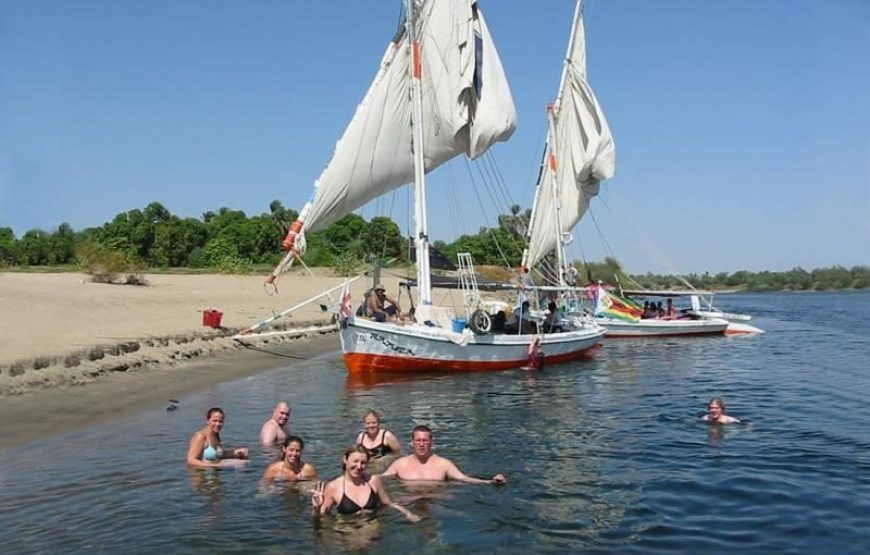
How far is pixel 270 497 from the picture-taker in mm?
11180

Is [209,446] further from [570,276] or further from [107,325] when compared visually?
[570,276]

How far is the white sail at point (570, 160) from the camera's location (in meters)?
37.5

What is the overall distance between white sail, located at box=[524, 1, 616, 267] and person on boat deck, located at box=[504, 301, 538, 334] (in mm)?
9879

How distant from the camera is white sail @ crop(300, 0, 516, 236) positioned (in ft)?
78.5

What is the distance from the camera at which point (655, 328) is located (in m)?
40.8

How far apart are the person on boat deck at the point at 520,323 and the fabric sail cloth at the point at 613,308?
1290 cm

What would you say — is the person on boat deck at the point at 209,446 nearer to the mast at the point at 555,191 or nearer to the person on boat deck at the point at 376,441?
the person on boat deck at the point at 376,441

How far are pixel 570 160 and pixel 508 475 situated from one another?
92.3 feet

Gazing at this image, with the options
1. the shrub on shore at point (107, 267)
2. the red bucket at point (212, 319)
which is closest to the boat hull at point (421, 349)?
the red bucket at point (212, 319)

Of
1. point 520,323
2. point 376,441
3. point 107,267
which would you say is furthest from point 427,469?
point 107,267

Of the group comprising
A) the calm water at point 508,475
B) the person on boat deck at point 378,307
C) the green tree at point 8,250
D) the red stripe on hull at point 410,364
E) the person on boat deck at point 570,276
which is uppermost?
the green tree at point 8,250

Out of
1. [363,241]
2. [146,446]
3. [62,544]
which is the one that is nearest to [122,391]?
[146,446]

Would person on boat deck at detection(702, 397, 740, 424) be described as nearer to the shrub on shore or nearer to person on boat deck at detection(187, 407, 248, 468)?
person on boat deck at detection(187, 407, 248, 468)

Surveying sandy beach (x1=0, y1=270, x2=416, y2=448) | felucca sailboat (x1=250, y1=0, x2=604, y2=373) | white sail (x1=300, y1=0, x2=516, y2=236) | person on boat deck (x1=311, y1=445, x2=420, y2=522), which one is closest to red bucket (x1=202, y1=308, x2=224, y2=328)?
sandy beach (x1=0, y1=270, x2=416, y2=448)
